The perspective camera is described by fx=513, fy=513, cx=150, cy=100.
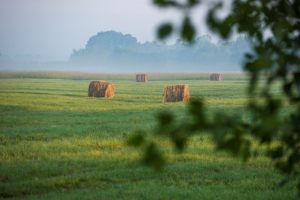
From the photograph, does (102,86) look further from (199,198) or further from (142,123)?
(199,198)

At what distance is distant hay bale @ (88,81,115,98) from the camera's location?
43469mm

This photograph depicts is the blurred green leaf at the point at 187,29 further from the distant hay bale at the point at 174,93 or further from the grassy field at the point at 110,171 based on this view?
the distant hay bale at the point at 174,93

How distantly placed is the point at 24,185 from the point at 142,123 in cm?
1062

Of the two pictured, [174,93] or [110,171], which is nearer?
[110,171]

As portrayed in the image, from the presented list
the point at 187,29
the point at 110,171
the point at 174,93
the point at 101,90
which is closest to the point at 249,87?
the point at 187,29

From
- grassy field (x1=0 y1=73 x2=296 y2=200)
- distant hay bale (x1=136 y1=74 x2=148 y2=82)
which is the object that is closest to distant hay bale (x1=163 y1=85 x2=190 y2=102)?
grassy field (x1=0 y1=73 x2=296 y2=200)

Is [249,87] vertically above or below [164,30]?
below

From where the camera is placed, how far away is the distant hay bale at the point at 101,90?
1711 inches

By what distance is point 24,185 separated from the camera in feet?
36.4

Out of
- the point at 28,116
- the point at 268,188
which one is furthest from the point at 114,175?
the point at 28,116

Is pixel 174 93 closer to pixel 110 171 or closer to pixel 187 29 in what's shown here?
pixel 110 171

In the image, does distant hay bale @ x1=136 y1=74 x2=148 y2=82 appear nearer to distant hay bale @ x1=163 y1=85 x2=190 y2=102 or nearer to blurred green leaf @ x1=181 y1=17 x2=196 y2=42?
distant hay bale @ x1=163 y1=85 x2=190 y2=102

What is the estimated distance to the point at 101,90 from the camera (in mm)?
43719

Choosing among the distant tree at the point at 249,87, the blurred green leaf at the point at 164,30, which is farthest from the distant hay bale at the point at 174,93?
the blurred green leaf at the point at 164,30
